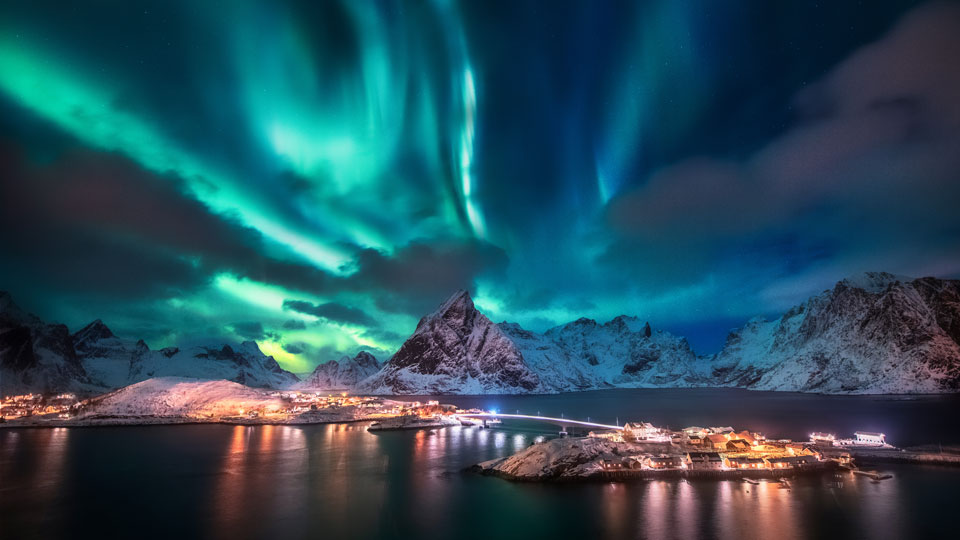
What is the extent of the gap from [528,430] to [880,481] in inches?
3173

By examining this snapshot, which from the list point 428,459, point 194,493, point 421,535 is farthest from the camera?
point 428,459

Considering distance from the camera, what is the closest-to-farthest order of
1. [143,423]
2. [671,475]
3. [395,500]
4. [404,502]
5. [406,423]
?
[404,502]
[395,500]
[671,475]
[406,423]
[143,423]

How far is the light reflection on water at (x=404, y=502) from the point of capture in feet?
167

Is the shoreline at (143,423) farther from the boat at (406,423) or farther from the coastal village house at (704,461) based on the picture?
the coastal village house at (704,461)

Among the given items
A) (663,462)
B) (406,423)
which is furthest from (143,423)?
(663,462)

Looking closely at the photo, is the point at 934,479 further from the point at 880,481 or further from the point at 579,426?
the point at 579,426

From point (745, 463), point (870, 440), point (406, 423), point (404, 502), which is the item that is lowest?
point (404, 502)

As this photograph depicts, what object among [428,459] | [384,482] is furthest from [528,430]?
[384,482]

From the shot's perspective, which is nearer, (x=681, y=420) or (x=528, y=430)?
(x=528, y=430)

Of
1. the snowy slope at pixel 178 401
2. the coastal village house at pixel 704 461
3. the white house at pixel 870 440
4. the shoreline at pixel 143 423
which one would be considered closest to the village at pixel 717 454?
the coastal village house at pixel 704 461

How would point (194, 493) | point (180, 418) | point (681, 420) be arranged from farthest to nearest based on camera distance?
point (180, 418), point (681, 420), point (194, 493)

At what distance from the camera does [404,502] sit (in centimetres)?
6197

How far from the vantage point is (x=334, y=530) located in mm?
51219

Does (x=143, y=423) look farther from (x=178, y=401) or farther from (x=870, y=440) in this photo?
(x=870, y=440)
